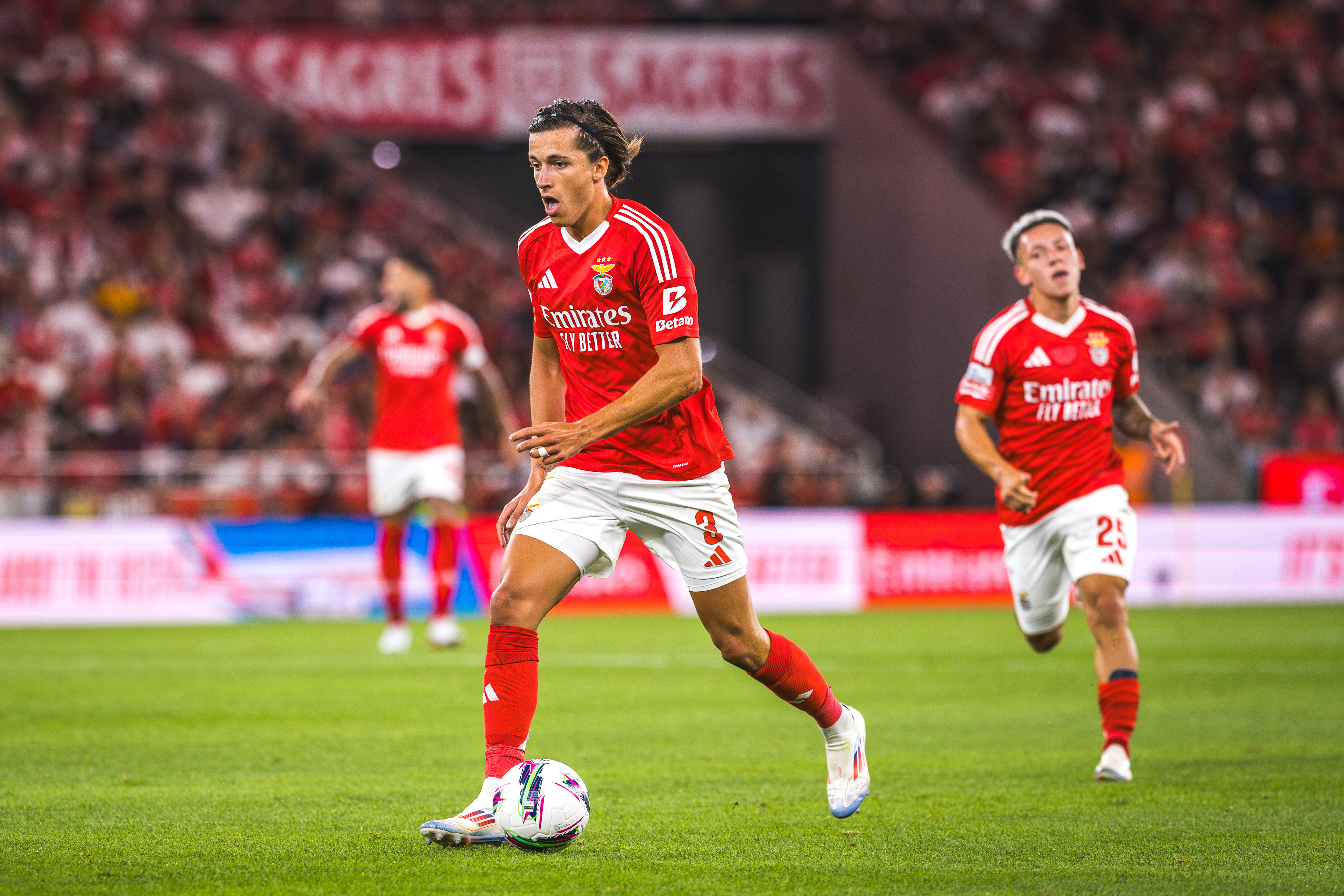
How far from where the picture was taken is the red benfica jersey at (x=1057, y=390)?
7457 mm

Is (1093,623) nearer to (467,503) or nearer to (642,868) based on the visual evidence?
(642,868)

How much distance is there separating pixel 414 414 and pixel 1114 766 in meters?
6.75

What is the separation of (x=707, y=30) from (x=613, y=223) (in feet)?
63.8

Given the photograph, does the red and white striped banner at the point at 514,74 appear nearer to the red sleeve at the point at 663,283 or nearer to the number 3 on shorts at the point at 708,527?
the red sleeve at the point at 663,283

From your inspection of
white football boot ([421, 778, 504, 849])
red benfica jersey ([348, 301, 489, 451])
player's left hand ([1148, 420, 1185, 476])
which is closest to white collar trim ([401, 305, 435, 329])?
red benfica jersey ([348, 301, 489, 451])

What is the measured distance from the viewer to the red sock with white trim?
22.6 feet

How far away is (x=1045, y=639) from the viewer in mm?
7762

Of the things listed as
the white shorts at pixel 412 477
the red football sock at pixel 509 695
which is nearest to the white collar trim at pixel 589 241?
the red football sock at pixel 509 695

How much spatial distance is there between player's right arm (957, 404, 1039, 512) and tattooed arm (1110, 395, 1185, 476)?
58 centimetres

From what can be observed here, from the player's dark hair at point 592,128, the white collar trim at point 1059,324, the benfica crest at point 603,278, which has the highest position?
the player's dark hair at point 592,128

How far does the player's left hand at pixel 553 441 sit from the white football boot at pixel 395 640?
7.40 meters

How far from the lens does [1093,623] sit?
23.9ft

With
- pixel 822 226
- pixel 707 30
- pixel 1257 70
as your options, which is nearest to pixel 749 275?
pixel 822 226

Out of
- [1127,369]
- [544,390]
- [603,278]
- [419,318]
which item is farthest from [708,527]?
[419,318]
